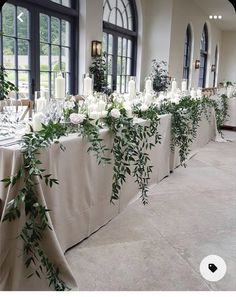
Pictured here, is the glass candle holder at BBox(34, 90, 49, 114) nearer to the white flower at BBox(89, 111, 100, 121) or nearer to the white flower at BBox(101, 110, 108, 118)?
Answer: the white flower at BBox(89, 111, 100, 121)

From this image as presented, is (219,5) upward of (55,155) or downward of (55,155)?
upward

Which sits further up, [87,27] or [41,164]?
[87,27]

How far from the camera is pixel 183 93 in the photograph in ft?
18.0

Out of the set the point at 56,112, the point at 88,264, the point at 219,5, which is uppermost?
the point at 219,5

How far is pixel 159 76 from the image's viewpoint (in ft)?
30.8

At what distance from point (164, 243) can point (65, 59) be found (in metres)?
5.18

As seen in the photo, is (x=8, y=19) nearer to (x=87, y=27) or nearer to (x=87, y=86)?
(x=87, y=27)

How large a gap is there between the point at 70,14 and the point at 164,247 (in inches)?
213

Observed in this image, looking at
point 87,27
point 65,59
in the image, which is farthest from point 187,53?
point 65,59

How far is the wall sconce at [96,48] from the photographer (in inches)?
280

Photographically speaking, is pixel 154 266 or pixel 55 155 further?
pixel 154 266

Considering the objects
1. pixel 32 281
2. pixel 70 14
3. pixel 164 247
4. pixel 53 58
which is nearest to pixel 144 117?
pixel 164 247

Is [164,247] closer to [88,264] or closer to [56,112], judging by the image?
[88,264]

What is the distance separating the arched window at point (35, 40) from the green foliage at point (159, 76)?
10.1 ft
